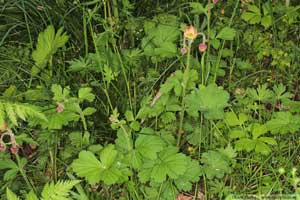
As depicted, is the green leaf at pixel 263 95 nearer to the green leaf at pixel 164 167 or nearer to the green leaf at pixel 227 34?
the green leaf at pixel 227 34

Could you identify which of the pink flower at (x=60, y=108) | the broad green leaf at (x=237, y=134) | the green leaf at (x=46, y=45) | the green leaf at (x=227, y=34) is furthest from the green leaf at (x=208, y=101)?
the green leaf at (x=46, y=45)

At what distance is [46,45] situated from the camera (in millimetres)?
2367

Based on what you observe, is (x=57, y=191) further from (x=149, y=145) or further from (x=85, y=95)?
(x=85, y=95)

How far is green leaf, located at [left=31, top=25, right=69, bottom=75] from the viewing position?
233 cm

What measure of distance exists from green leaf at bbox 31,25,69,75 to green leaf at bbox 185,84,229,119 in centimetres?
65

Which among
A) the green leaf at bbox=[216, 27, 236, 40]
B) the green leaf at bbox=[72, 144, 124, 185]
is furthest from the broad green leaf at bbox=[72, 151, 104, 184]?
the green leaf at bbox=[216, 27, 236, 40]

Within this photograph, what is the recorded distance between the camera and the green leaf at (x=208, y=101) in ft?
6.74

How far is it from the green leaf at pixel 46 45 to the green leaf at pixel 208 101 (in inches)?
25.8

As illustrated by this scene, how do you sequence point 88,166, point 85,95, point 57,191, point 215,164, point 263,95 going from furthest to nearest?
point 263,95
point 85,95
point 215,164
point 88,166
point 57,191

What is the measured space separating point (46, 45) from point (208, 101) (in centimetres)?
81

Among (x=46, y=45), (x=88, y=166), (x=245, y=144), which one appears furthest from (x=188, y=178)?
(x=46, y=45)

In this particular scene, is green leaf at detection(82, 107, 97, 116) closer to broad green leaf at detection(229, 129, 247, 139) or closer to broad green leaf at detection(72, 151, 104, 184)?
broad green leaf at detection(72, 151, 104, 184)

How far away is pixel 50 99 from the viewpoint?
220cm

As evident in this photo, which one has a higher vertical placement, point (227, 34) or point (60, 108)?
point (227, 34)
